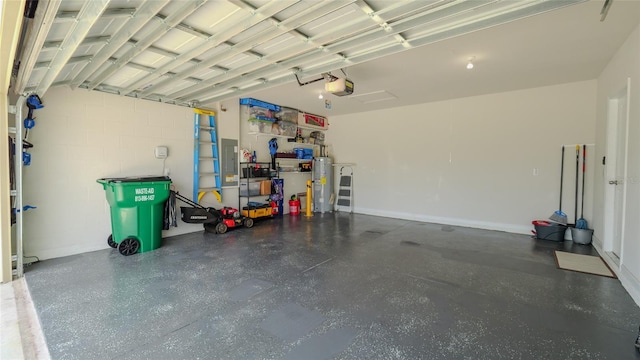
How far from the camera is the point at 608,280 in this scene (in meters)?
3.28

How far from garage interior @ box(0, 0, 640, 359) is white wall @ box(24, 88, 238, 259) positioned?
23 millimetres

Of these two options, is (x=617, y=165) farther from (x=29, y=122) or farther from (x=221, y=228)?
(x=29, y=122)

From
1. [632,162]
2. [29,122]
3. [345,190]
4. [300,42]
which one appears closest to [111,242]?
[29,122]

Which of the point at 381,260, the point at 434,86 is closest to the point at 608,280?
the point at 381,260

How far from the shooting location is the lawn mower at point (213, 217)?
510 centimetres

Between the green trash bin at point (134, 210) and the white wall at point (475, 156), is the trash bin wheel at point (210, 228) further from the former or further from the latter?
the white wall at point (475, 156)

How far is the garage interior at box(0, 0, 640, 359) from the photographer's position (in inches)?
85.5

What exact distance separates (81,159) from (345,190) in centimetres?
594

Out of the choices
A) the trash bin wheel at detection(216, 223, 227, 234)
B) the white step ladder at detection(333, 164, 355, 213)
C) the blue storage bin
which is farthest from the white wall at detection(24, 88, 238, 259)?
the white step ladder at detection(333, 164, 355, 213)

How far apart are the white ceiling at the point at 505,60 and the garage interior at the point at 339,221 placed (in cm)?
4

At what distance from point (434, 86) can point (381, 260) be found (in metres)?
3.40

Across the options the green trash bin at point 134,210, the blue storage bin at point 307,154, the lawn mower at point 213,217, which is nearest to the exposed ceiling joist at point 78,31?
the green trash bin at point 134,210

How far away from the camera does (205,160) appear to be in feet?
18.9

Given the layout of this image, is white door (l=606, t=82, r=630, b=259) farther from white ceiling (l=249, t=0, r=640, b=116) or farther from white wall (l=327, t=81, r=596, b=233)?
white wall (l=327, t=81, r=596, b=233)
